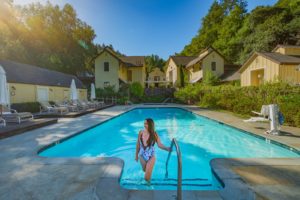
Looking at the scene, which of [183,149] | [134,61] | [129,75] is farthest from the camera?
[129,75]

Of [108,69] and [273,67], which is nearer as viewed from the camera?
[273,67]

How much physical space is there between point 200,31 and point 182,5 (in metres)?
35.9

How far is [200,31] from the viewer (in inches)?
2076

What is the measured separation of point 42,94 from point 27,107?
310 cm

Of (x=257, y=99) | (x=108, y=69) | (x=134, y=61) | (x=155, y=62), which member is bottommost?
(x=257, y=99)

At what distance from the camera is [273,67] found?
17.9 meters

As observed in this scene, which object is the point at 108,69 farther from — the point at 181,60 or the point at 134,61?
the point at 181,60

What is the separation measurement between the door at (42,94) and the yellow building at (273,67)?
20.0 metres

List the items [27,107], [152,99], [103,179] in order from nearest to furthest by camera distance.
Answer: [103,179]
[27,107]
[152,99]

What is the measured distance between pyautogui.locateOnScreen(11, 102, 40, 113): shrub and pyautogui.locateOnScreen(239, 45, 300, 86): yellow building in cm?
1947

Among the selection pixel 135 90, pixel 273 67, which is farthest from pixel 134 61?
pixel 273 67

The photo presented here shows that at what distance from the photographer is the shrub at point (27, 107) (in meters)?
13.3

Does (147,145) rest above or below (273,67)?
below

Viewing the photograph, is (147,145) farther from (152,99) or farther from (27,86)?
(152,99)
